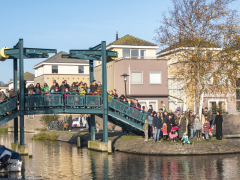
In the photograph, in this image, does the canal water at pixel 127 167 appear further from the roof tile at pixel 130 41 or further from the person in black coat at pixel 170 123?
the roof tile at pixel 130 41

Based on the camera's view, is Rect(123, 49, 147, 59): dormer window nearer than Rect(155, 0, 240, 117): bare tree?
No

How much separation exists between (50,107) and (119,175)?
9.53m

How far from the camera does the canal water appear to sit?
16.6 m

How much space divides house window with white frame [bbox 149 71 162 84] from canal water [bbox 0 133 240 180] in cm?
2256

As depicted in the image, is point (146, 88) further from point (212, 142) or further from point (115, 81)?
point (212, 142)

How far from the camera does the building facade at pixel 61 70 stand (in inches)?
2766

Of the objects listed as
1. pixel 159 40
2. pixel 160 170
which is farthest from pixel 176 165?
pixel 159 40

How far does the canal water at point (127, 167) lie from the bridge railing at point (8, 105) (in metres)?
2.96

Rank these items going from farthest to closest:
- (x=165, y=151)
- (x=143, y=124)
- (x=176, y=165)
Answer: (x=143, y=124), (x=165, y=151), (x=176, y=165)

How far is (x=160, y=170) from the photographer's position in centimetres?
1794

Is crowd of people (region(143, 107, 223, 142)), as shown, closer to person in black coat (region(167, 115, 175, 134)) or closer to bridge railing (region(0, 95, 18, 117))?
person in black coat (region(167, 115, 175, 134))

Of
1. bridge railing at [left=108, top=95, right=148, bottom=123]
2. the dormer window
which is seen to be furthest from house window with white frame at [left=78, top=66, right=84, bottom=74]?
bridge railing at [left=108, top=95, right=148, bottom=123]

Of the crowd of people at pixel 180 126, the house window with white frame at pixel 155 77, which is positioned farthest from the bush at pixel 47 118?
the crowd of people at pixel 180 126

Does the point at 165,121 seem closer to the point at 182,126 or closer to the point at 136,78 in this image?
the point at 182,126
